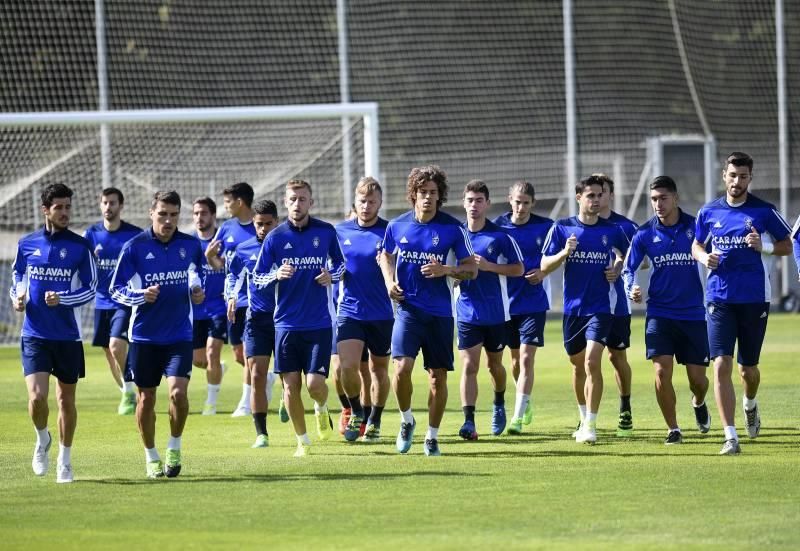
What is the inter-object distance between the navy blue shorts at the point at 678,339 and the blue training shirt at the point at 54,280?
4.79 meters

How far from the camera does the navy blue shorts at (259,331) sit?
45.2 ft

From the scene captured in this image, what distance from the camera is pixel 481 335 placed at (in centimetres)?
1388

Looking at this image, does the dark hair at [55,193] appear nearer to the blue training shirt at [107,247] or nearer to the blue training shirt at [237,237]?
the blue training shirt at [237,237]

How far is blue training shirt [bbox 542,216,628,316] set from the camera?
14.0 metres

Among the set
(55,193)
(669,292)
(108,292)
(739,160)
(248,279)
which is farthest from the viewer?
(108,292)

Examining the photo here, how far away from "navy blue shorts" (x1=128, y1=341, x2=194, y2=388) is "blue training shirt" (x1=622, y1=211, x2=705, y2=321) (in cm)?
404

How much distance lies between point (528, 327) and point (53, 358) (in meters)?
5.18

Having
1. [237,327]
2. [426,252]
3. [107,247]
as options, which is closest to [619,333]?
[426,252]

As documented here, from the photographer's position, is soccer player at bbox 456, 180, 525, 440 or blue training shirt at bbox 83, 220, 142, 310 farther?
blue training shirt at bbox 83, 220, 142, 310

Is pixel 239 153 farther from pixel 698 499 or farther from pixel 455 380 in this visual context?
pixel 698 499

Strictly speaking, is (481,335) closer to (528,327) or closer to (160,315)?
(528,327)

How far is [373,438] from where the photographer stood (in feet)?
46.1

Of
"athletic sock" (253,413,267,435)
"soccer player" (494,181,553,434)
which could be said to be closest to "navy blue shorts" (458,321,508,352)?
"soccer player" (494,181,553,434)

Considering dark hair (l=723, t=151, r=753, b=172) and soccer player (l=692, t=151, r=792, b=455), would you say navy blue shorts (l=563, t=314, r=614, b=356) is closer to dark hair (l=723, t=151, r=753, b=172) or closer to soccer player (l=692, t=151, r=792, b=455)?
soccer player (l=692, t=151, r=792, b=455)
